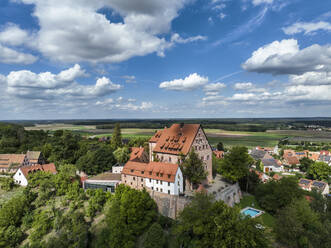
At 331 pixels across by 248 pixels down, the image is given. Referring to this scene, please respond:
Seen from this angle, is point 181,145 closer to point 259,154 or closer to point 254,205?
point 254,205

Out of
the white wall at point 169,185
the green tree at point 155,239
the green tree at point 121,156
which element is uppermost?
the green tree at point 121,156

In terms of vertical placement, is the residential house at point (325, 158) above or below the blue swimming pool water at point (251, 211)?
below

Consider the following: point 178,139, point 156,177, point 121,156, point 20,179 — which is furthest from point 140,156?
point 20,179

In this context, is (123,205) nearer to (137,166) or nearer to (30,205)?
(137,166)

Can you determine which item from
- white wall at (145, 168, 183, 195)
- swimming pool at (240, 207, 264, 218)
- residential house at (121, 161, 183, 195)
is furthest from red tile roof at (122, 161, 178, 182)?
swimming pool at (240, 207, 264, 218)

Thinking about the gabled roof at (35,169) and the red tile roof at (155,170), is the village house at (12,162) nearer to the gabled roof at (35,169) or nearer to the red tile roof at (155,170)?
the gabled roof at (35,169)

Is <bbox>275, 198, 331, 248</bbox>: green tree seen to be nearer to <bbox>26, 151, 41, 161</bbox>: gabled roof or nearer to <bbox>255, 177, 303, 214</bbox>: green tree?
<bbox>255, 177, 303, 214</bbox>: green tree

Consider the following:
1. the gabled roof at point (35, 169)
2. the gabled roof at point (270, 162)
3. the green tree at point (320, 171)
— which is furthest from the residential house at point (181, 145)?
the green tree at point (320, 171)

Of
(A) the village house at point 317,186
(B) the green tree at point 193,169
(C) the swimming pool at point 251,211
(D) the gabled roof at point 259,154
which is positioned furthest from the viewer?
(D) the gabled roof at point 259,154
